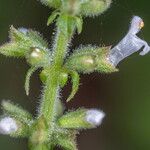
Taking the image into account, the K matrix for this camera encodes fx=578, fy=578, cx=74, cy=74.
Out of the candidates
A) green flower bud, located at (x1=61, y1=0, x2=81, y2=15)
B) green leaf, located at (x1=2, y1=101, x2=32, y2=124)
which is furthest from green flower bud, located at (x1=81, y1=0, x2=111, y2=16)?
green leaf, located at (x1=2, y1=101, x2=32, y2=124)

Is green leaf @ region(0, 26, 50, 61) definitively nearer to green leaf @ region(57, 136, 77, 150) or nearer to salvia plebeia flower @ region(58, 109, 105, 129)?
salvia plebeia flower @ region(58, 109, 105, 129)

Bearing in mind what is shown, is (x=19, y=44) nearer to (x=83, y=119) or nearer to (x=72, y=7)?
(x=72, y=7)

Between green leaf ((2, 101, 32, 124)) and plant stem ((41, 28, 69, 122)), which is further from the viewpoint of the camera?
green leaf ((2, 101, 32, 124))

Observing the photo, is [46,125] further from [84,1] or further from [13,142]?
[13,142]

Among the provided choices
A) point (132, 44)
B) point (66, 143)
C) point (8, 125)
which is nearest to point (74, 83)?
point (66, 143)

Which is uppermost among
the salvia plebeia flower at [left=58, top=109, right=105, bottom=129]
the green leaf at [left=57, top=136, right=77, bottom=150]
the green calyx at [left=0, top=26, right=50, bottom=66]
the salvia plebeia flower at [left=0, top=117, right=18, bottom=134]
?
the green calyx at [left=0, top=26, right=50, bottom=66]

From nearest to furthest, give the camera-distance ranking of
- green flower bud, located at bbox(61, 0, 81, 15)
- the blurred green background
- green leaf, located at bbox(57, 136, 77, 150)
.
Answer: green flower bud, located at bbox(61, 0, 81, 15)
green leaf, located at bbox(57, 136, 77, 150)
the blurred green background

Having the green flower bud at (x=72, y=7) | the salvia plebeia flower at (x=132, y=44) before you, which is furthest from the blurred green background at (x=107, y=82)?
the green flower bud at (x=72, y=7)

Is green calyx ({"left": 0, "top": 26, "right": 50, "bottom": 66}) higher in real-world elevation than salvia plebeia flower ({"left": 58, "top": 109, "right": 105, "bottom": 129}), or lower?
Answer: higher
